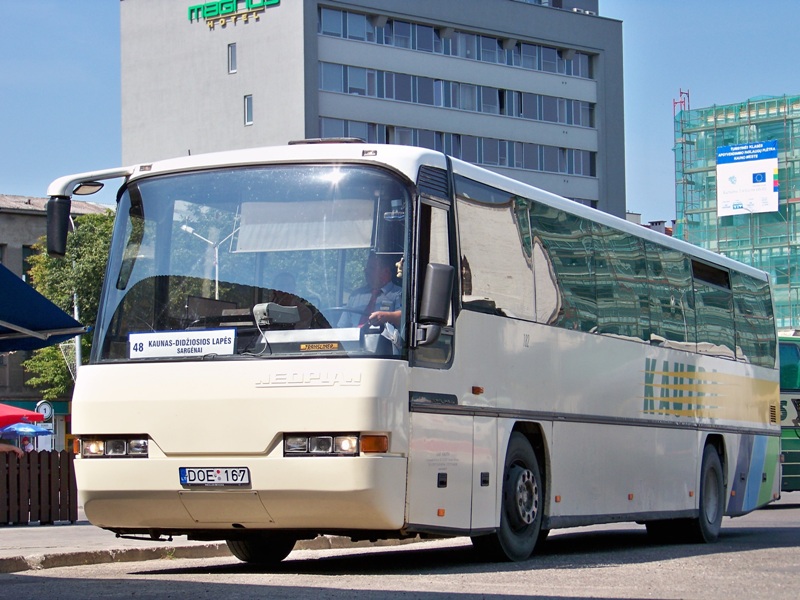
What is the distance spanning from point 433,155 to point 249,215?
153 centimetres

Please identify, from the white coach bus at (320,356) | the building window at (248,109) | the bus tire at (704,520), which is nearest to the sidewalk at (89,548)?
the white coach bus at (320,356)

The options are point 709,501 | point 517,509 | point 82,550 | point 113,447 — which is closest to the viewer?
point 113,447

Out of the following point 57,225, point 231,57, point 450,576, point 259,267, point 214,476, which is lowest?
point 450,576

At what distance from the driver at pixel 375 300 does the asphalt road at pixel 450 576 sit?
1.92 m

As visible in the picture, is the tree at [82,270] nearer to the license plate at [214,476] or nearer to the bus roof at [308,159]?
the bus roof at [308,159]

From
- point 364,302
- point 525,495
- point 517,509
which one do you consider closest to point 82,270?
point 525,495

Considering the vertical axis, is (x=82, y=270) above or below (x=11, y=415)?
above

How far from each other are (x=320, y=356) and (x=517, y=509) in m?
2.91

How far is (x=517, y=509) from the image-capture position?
1294 centimetres

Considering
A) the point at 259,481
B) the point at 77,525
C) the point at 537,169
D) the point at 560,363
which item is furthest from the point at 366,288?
the point at 537,169

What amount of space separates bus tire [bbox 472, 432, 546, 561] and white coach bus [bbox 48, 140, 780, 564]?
0.02 metres

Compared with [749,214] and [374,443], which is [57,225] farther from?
[749,214]

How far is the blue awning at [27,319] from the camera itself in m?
15.6

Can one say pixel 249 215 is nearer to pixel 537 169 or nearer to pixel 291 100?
pixel 291 100
